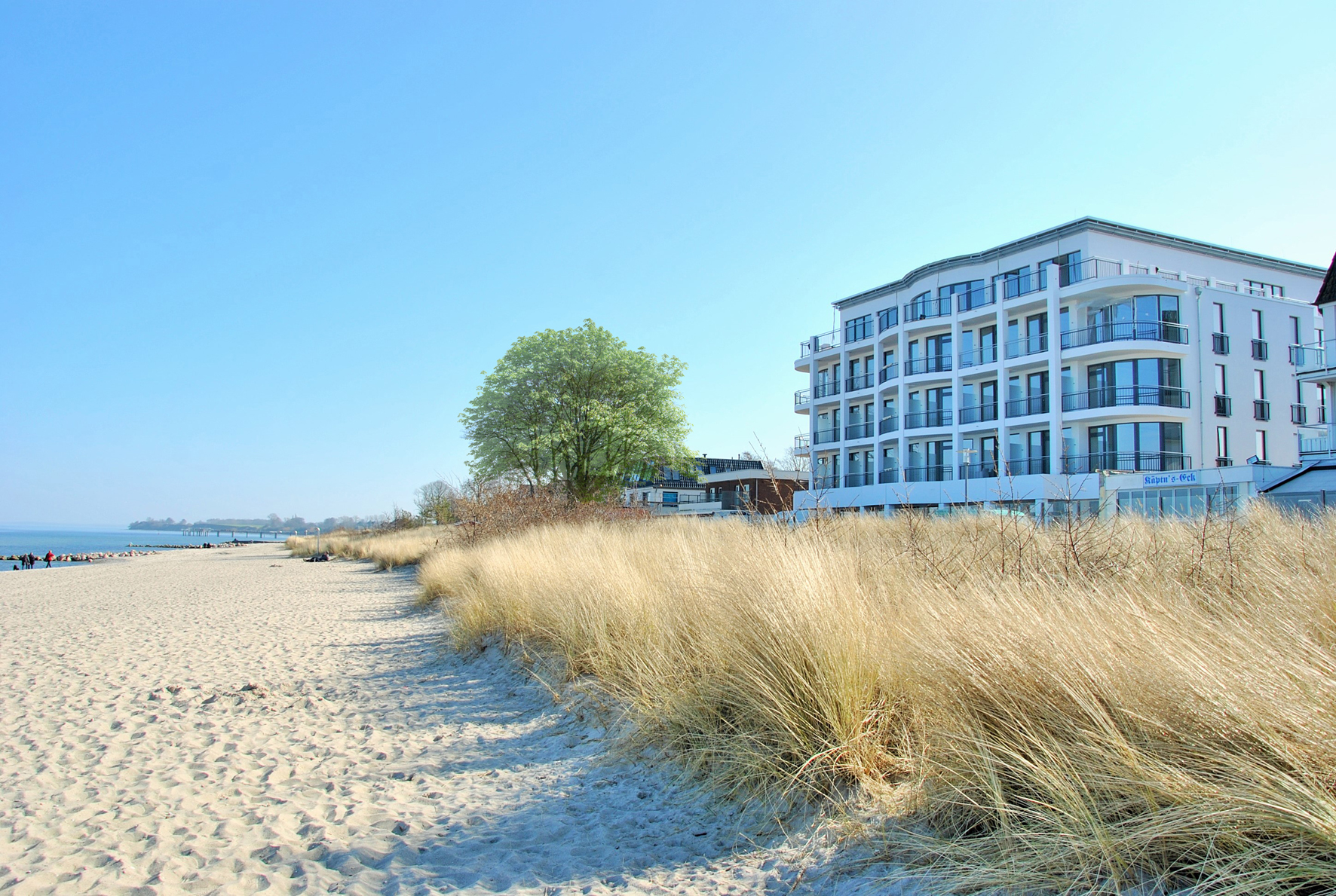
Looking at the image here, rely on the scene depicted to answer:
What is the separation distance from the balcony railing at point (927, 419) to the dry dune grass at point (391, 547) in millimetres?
24734

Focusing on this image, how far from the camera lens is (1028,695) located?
3455 mm

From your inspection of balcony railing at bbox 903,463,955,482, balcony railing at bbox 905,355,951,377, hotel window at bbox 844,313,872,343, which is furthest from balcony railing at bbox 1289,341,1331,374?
hotel window at bbox 844,313,872,343

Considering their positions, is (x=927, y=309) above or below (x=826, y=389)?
Result: above

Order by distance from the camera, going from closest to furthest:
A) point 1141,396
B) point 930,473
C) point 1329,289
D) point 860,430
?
point 1329,289 → point 1141,396 → point 930,473 → point 860,430

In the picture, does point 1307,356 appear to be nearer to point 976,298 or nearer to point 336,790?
point 976,298

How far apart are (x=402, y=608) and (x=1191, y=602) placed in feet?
46.8

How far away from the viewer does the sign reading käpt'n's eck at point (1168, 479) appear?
27.1 m

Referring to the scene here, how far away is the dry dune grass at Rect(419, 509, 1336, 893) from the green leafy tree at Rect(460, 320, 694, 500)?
24.7 meters

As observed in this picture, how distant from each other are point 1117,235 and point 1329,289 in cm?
948

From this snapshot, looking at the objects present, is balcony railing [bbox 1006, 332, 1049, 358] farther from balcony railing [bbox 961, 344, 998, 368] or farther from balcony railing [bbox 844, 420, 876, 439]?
balcony railing [bbox 844, 420, 876, 439]

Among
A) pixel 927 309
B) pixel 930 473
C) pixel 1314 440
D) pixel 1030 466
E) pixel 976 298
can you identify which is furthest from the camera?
pixel 927 309

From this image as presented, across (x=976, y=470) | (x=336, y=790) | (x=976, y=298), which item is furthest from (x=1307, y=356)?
(x=336, y=790)

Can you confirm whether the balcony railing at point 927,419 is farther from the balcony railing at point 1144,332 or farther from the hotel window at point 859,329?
the balcony railing at point 1144,332

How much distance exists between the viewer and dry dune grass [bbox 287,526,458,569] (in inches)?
1055
